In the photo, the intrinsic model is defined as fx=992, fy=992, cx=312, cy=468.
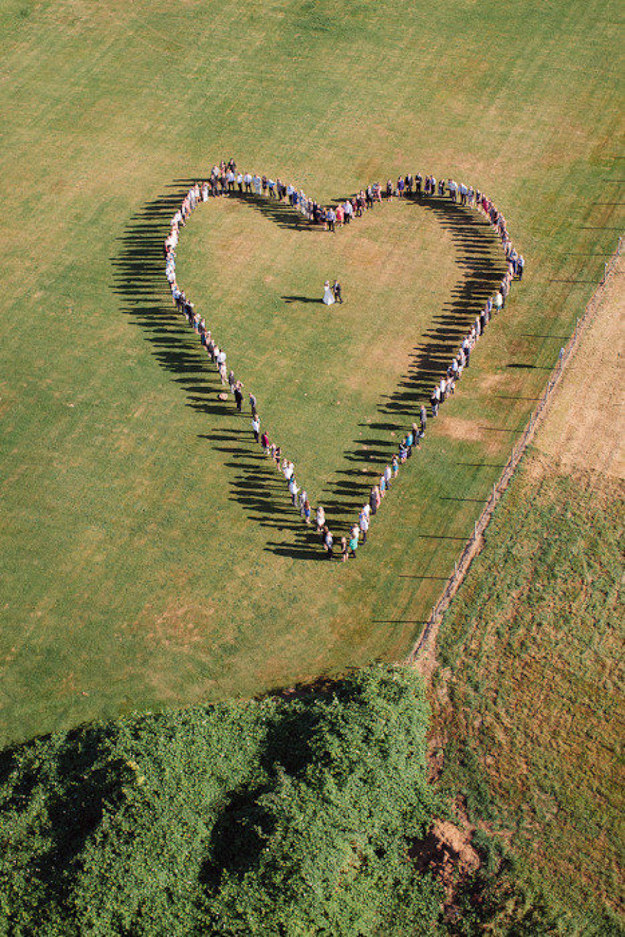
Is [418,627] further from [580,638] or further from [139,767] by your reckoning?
[139,767]

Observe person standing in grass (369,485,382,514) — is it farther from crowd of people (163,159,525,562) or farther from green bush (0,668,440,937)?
green bush (0,668,440,937)

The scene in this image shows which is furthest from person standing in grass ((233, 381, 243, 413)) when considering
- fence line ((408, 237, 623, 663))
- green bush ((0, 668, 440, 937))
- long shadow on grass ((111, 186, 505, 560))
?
green bush ((0, 668, 440, 937))

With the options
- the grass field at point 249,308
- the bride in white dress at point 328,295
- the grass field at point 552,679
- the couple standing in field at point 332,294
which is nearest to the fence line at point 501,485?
the grass field at point 552,679

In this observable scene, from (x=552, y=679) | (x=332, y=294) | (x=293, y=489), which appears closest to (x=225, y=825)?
(x=552, y=679)

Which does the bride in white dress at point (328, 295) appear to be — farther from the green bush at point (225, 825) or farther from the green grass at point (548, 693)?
the green bush at point (225, 825)

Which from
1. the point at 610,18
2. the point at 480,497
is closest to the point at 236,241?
the point at 480,497

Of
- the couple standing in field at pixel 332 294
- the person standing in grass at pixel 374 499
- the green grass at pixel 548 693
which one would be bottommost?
the green grass at pixel 548 693

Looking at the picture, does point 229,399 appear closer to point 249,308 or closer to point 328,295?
point 249,308
